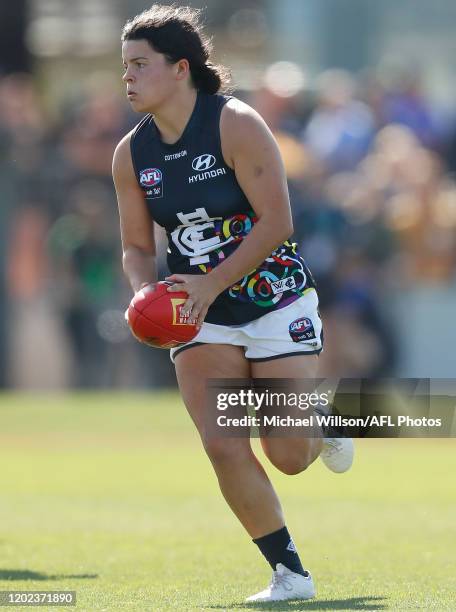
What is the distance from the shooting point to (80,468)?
12.3 metres

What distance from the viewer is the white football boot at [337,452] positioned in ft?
22.4

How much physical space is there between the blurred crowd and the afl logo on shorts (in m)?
9.66

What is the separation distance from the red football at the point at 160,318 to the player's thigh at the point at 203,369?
19 cm

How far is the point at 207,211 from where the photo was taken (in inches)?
239

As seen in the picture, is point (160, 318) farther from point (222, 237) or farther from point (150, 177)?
point (150, 177)

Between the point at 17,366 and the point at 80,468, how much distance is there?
4.93 meters

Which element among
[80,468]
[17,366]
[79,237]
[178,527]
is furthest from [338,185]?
[178,527]

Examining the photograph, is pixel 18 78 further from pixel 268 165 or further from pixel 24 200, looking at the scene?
pixel 268 165

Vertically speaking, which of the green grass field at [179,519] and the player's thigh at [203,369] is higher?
the player's thigh at [203,369]

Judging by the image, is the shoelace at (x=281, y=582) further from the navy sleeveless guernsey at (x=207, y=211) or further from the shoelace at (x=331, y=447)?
the navy sleeveless guernsey at (x=207, y=211)

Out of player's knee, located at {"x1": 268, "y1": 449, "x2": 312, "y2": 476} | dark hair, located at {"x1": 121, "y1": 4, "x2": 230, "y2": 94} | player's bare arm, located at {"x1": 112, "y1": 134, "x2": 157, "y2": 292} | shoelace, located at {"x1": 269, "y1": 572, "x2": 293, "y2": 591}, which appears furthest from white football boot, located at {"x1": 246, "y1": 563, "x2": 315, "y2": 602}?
dark hair, located at {"x1": 121, "y1": 4, "x2": 230, "y2": 94}

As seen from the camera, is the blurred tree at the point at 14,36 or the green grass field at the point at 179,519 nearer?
the green grass field at the point at 179,519

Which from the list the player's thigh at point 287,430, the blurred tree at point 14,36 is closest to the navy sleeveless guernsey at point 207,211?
the player's thigh at point 287,430

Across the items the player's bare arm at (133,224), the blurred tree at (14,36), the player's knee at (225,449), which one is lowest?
the player's knee at (225,449)
